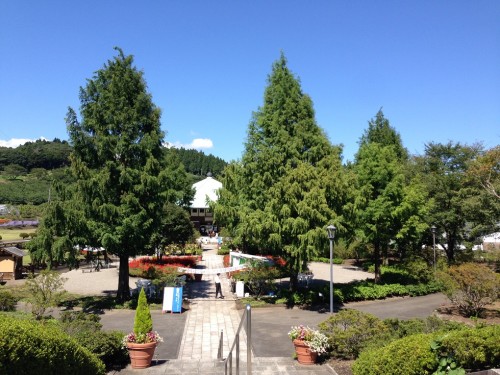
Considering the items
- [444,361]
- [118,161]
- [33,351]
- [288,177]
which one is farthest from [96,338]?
[288,177]

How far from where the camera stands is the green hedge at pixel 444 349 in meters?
7.48

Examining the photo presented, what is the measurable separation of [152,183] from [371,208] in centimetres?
1190

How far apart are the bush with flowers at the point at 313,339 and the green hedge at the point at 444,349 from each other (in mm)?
3158

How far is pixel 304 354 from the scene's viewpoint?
1165 cm

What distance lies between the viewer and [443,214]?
2775 centimetres

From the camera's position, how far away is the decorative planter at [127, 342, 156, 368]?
1127cm

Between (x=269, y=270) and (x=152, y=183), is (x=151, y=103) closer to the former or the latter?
(x=152, y=183)

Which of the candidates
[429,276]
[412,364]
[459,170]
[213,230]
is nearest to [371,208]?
[429,276]

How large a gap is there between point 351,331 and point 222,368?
391 centimetres

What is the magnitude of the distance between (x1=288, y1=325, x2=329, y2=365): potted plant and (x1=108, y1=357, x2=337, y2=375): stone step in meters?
0.21

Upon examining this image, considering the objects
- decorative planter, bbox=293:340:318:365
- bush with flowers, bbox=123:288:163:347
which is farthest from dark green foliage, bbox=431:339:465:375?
bush with flowers, bbox=123:288:163:347

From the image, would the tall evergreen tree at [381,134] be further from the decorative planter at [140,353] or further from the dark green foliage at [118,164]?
the decorative planter at [140,353]

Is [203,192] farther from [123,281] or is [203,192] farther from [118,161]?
[118,161]

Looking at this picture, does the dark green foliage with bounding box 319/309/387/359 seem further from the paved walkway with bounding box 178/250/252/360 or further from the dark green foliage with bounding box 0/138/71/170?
the dark green foliage with bounding box 0/138/71/170
